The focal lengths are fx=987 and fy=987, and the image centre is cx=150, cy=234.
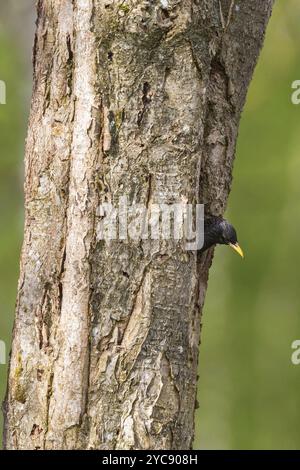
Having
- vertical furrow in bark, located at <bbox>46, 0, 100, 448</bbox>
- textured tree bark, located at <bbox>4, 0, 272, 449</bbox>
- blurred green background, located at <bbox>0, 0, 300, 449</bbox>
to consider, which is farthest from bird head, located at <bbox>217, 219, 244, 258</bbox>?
blurred green background, located at <bbox>0, 0, 300, 449</bbox>

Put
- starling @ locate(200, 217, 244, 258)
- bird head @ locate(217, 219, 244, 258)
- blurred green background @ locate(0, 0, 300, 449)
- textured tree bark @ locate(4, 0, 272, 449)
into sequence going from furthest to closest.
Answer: blurred green background @ locate(0, 0, 300, 449) → bird head @ locate(217, 219, 244, 258) → starling @ locate(200, 217, 244, 258) → textured tree bark @ locate(4, 0, 272, 449)

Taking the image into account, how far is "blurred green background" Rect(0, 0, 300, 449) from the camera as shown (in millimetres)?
11469

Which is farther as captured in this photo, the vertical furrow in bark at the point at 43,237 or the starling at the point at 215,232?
the starling at the point at 215,232

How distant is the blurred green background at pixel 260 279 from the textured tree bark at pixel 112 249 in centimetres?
752

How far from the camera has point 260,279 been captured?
38.2 ft

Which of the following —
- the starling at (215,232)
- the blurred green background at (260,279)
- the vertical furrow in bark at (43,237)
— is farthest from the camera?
Answer: the blurred green background at (260,279)

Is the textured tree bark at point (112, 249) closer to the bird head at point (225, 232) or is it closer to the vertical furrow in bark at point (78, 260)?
the vertical furrow in bark at point (78, 260)

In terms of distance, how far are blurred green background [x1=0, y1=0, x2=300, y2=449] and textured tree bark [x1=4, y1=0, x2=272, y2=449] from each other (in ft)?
24.7

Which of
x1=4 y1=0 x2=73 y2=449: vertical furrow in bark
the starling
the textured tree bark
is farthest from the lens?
the starling

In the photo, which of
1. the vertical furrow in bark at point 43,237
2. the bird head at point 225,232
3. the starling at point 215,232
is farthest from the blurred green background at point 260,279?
the vertical furrow in bark at point 43,237

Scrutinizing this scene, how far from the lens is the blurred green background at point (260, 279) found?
11469 millimetres

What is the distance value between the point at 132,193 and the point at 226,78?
0.73 m

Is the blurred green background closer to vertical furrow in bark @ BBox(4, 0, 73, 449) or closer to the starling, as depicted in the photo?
the starling

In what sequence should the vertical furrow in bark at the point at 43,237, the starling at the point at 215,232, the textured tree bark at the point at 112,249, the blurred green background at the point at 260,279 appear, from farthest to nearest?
the blurred green background at the point at 260,279 < the starling at the point at 215,232 < the vertical furrow in bark at the point at 43,237 < the textured tree bark at the point at 112,249
